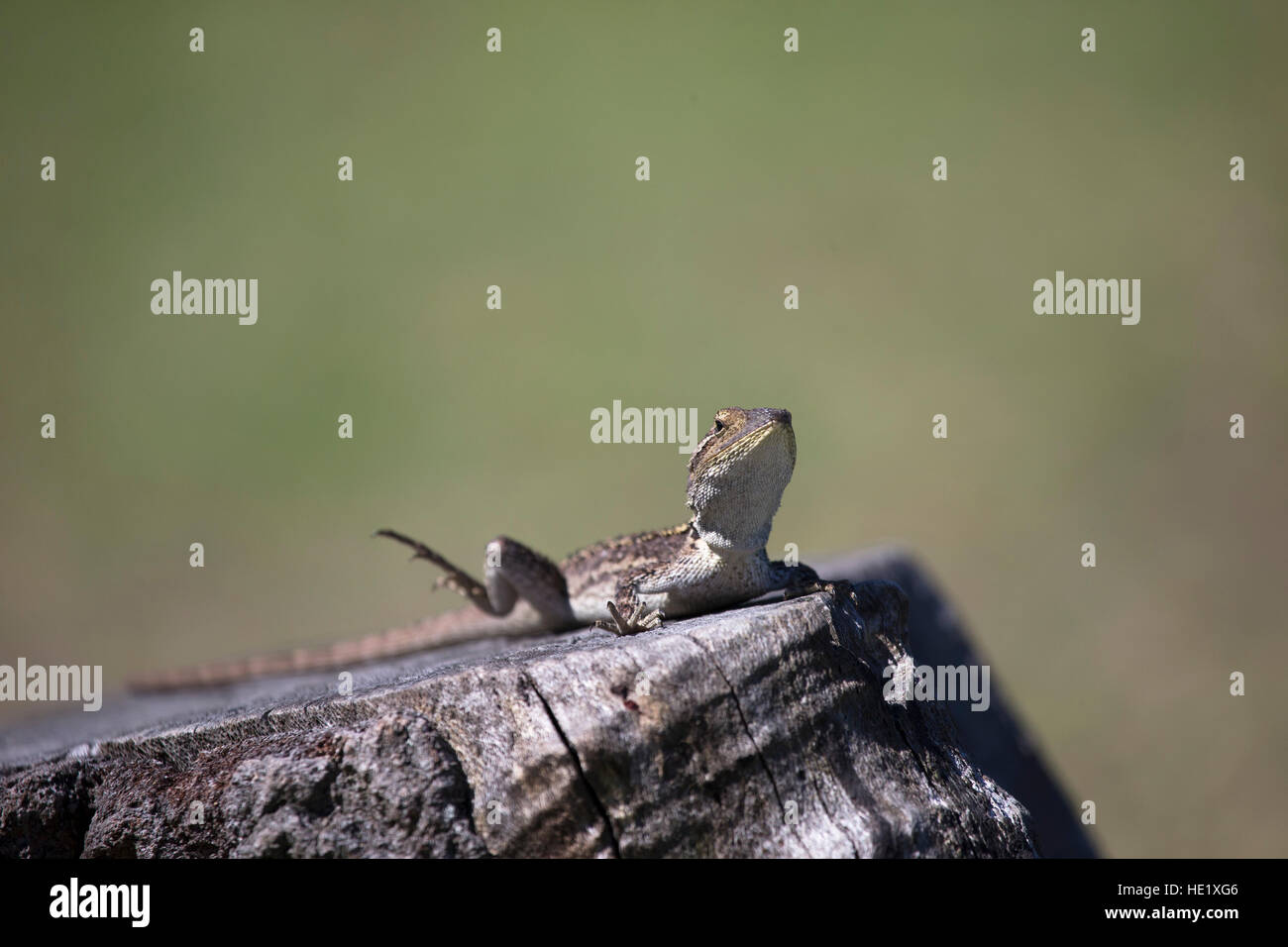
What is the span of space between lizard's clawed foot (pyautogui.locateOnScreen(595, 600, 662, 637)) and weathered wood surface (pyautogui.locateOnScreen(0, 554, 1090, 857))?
0.85 meters

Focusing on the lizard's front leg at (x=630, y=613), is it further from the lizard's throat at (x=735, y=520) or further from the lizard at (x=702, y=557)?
the lizard's throat at (x=735, y=520)

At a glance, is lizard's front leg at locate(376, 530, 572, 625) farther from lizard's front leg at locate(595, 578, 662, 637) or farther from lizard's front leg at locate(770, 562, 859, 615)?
lizard's front leg at locate(770, 562, 859, 615)

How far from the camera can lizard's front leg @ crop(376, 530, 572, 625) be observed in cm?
744

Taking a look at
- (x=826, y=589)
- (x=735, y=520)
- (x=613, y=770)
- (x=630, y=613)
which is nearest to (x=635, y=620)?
(x=630, y=613)

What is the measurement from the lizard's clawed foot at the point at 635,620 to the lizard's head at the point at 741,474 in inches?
20.1

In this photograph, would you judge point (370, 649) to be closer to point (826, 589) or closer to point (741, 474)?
point (741, 474)

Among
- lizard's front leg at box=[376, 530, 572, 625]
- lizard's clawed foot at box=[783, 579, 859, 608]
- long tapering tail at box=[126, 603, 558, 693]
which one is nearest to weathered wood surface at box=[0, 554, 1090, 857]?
lizard's clawed foot at box=[783, 579, 859, 608]

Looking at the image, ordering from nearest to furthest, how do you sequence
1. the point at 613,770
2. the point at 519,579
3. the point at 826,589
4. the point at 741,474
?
the point at 613,770
the point at 826,589
the point at 741,474
the point at 519,579

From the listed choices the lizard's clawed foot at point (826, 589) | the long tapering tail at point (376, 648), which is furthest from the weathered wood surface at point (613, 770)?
the long tapering tail at point (376, 648)

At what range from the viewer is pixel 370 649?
8500 mm

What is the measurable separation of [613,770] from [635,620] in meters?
1.55
